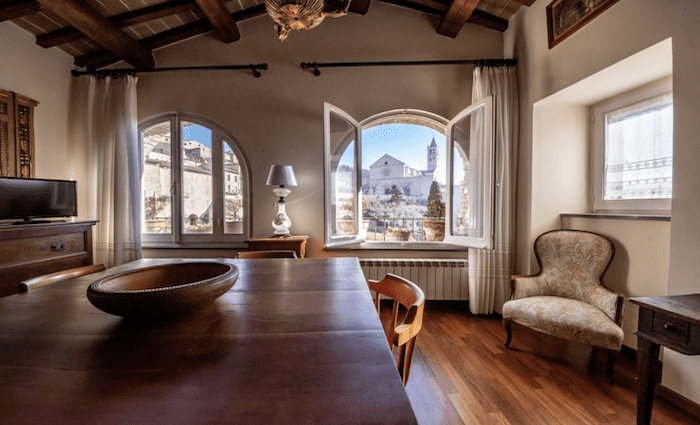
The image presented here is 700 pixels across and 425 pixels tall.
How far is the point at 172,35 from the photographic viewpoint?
3.39 m

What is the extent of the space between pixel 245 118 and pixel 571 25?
10.1 ft

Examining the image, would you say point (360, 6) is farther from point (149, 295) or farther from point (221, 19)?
point (149, 295)

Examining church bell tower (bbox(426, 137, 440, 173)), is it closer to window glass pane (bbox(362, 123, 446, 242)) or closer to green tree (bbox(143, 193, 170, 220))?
window glass pane (bbox(362, 123, 446, 242))

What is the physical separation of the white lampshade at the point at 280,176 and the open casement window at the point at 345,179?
0.43m

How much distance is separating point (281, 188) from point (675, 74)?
2.97m

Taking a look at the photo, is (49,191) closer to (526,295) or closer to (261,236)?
(261,236)

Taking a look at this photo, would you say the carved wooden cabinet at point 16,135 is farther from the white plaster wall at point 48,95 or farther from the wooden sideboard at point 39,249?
the wooden sideboard at point 39,249

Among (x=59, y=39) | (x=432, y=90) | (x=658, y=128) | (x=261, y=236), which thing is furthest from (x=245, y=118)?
(x=658, y=128)

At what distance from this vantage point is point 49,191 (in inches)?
106

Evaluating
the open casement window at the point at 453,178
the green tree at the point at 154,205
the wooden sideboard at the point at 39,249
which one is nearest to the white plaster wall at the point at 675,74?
the open casement window at the point at 453,178

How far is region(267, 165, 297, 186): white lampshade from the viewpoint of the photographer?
10.1ft

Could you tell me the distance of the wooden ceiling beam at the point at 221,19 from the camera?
9.33 ft

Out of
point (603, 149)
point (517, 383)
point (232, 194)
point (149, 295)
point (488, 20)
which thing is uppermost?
point (488, 20)

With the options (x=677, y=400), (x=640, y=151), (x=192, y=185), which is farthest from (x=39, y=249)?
(x=640, y=151)
